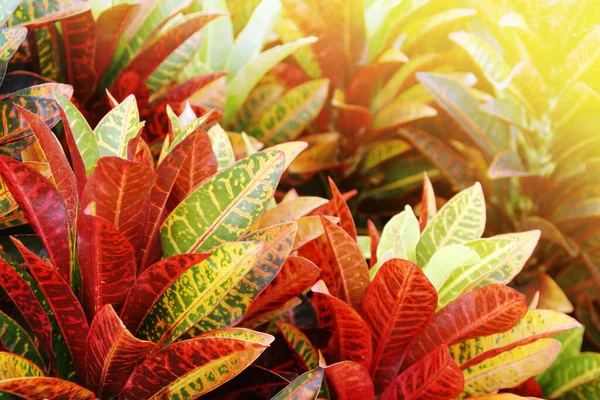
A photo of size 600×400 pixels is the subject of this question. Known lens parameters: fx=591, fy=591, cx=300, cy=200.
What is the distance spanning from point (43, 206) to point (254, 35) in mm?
755

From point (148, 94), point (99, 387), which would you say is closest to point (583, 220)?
point (148, 94)

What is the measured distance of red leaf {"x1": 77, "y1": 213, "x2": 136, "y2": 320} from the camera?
0.54 metres

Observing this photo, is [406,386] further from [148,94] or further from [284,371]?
[148,94]

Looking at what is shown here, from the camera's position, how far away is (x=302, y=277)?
2.25 feet

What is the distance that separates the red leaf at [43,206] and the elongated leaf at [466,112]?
78cm

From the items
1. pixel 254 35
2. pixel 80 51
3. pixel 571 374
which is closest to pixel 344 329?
pixel 571 374

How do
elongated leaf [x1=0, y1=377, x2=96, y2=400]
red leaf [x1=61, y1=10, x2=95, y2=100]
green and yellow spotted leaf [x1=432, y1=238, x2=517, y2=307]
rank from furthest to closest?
1. red leaf [x1=61, y1=10, x2=95, y2=100]
2. green and yellow spotted leaf [x1=432, y1=238, x2=517, y2=307]
3. elongated leaf [x1=0, y1=377, x2=96, y2=400]

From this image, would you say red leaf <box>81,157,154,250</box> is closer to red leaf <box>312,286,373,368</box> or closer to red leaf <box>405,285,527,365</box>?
red leaf <box>312,286,373,368</box>

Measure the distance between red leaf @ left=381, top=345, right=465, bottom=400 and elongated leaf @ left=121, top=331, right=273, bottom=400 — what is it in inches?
8.4

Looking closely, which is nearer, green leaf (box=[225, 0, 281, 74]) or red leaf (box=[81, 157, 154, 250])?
red leaf (box=[81, 157, 154, 250])

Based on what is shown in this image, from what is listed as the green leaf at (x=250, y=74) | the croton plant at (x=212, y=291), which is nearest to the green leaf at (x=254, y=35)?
the green leaf at (x=250, y=74)

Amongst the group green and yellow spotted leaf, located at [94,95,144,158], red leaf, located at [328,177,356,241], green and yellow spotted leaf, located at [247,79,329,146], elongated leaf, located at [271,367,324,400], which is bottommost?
elongated leaf, located at [271,367,324,400]

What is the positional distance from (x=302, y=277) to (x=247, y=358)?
15 centimetres

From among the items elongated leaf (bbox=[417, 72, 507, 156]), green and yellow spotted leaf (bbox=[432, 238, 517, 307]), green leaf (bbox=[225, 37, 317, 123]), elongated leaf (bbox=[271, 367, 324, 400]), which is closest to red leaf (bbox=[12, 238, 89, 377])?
elongated leaf (bbox=[271, 367, 324, 400])
